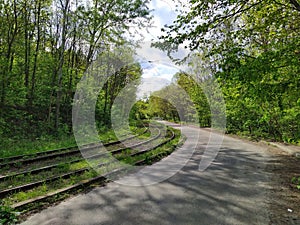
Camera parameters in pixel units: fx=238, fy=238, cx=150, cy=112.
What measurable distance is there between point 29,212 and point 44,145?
852 cm

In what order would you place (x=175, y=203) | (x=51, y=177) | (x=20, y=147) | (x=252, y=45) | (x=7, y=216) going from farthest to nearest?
(x=20, y=147) → (x=252, y=45) → (x=51, y=177) → (x=175, y=203) → (x=7, y=216)

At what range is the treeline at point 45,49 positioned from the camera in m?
14.5

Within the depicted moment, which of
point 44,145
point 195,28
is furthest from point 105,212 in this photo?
point 44,145

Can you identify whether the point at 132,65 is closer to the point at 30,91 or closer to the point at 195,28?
the point at 30,91

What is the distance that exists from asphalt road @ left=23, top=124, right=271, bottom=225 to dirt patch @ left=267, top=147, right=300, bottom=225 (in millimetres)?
158

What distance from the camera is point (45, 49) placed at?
19672 millimetres

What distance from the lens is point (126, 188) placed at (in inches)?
217

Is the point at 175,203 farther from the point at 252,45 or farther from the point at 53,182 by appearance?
the point at 252,45

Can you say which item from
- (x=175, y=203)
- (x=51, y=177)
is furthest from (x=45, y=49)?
(x=175, y=203)

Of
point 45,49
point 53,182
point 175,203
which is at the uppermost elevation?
point 45,49

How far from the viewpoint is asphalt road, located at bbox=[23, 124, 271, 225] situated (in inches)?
→ 152

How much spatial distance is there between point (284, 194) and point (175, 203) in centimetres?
249

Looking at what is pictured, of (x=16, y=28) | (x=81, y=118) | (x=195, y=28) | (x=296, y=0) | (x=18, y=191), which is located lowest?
(x=18, y=191)

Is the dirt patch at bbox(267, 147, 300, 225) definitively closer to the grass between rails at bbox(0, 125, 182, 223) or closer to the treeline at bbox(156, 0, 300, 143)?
the treeline at bbox(156, 0, 300, 143)
